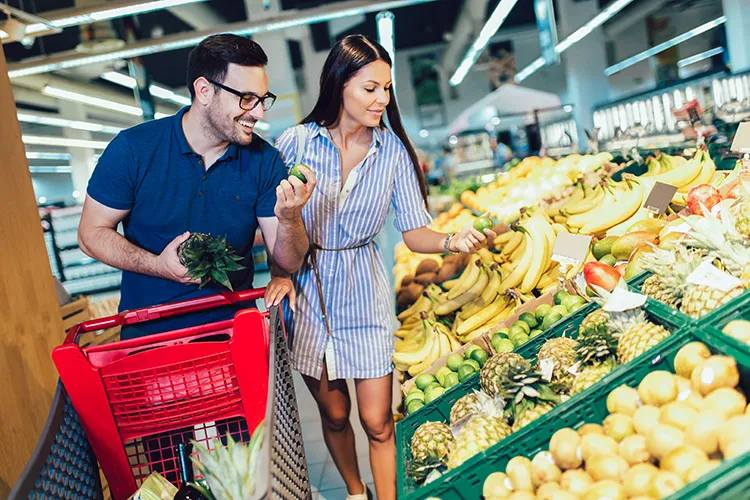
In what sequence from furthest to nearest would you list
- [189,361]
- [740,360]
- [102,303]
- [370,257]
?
[102,303] → [370,257] → [189,361] → [740,360]

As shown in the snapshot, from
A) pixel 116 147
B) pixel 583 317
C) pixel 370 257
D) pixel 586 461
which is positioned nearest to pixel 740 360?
pixel 586 461

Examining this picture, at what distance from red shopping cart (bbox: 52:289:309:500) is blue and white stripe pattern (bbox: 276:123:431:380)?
32.4 inches

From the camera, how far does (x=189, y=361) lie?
5.47 ft

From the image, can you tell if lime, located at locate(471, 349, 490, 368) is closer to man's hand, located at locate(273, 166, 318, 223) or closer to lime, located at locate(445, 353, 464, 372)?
lime, located at locate(445, 353, 464, 372)

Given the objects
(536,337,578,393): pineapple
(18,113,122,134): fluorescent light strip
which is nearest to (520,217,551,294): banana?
(536,337,578,393): pineapple

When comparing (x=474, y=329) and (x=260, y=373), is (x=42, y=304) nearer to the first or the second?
(x=260, y=373)

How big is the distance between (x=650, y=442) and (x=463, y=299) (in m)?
2.00

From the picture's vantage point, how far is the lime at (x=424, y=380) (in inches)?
96.3

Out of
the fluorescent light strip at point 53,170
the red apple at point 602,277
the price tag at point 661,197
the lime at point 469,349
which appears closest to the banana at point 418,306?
the lime at point 469,349

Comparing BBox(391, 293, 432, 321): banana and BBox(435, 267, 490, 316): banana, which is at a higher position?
BBox(435, 267, 490, 316): banana

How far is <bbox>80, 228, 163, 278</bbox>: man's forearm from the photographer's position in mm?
1957

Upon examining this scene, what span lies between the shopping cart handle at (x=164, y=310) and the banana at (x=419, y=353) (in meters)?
1.06

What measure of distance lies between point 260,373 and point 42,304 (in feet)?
5.96

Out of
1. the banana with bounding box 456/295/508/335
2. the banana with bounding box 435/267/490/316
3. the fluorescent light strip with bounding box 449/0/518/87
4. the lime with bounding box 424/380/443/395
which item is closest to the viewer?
the lime with bounding box 424/380/443/395
